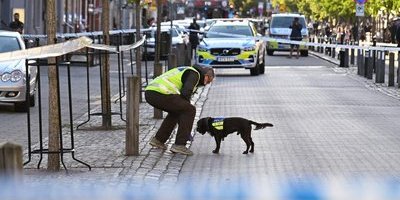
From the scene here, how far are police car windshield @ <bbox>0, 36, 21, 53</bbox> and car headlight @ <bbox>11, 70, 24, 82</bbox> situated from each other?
108 cm

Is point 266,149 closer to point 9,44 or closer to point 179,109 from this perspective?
point 179,109

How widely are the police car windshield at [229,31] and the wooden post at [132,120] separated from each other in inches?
856

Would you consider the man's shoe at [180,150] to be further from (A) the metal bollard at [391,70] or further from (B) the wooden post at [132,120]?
(A) the metal bollard at [391,70]

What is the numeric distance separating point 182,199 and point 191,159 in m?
8.45

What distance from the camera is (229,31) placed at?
35250 millimetres

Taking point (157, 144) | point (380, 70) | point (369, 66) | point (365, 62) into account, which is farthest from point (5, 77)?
point (365, 62)

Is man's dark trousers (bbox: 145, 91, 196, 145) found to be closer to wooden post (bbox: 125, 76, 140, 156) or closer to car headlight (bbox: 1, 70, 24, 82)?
wooden post (bbox: 125, 76, 140, 156)

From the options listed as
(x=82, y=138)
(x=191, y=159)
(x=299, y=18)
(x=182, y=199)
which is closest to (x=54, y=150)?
(x=191, y=159)

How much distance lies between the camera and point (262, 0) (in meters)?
126

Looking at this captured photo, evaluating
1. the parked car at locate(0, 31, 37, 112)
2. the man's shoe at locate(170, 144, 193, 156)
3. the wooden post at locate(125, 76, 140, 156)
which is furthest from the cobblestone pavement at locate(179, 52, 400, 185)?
the parked car at locate(0, 31, 37, 112)

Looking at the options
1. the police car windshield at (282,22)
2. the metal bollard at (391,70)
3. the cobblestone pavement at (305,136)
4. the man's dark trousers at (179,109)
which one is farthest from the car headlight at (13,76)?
the police car windshield at (282,22)

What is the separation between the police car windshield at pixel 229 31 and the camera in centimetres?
3462

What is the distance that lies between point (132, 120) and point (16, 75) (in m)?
7.32

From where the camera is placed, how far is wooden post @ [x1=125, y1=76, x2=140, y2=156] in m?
12.7
